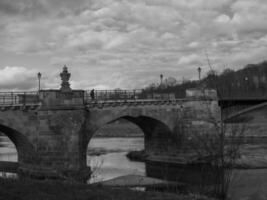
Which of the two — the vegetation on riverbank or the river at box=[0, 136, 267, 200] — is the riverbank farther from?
the vegetation on riverbank

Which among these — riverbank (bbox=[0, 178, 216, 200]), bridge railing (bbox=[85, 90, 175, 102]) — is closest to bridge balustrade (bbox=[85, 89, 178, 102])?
bridge railing (bbox=[85, 90, 175, 102])

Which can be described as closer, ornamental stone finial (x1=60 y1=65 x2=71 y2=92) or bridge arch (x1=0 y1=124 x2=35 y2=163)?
bridge arch (x1=0 y1=124 x2=35 y2=163)

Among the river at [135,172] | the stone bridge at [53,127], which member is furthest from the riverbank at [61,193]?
the stone bridge at [53,127]

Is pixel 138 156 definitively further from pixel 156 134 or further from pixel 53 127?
pixel 53 127

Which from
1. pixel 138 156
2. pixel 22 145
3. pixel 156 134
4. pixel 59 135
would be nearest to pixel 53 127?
pixel 59 135

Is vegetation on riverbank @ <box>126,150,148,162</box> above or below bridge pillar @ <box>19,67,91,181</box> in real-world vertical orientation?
below

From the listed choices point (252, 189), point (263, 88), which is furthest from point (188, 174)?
point (263, 88)

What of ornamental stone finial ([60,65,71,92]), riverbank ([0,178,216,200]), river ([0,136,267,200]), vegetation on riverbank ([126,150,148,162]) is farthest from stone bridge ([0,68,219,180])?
riverbank ([0,178,216,200])

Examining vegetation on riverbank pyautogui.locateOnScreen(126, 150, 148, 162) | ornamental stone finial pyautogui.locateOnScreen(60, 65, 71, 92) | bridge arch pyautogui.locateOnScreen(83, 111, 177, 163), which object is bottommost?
vegetation on riverbank pyautogui.locateOnScreen(126, 150, 148, 162)

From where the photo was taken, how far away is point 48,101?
30.2 m

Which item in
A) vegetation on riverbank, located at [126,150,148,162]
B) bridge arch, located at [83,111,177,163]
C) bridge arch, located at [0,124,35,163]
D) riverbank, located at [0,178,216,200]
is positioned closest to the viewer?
riverbank, located at [0,178,216,200]

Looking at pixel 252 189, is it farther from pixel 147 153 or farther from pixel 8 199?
pixel 147 153

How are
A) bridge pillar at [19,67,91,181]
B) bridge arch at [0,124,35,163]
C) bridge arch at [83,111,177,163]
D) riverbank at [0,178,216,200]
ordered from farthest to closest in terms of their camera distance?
bridge arch at [83,111,177,163] < bridge arch at [0,124,35,163] < bridge pillar at [19,67,91,181] < riverbank at [0,178,216,200]

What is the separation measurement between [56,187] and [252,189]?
881 centimetres
